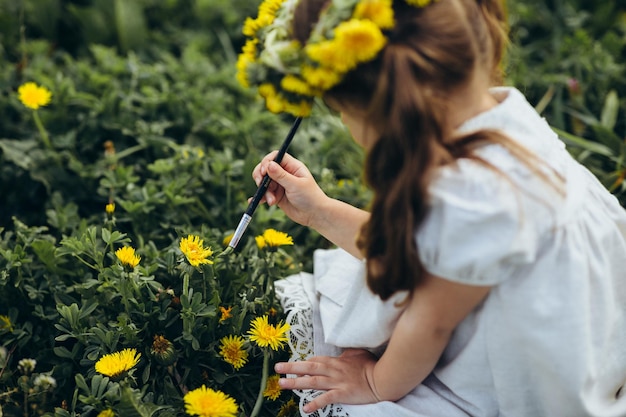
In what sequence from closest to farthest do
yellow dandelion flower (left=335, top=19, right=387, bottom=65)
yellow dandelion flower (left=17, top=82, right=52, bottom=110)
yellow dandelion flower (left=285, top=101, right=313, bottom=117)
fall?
yellow dandelion flower (left=335, top=19, right=387, bottom=65) → yellow dandelion flower (left=285, top=101, right=313, bottom=117) → yellow dandelion flower (left=17, top=82, right=52, bottom=110)

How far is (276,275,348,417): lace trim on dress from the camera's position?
1233mm

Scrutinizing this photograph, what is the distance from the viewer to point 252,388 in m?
1.33

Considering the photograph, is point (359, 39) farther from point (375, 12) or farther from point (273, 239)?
point (273, 239)

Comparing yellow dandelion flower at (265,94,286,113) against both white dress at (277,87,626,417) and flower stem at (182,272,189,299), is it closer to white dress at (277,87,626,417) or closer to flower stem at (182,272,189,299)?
white dress at (277,87,626,417)

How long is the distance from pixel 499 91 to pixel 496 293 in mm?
359

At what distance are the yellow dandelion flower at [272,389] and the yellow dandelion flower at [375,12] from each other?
730mm

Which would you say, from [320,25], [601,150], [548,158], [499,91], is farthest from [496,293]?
[601,150]

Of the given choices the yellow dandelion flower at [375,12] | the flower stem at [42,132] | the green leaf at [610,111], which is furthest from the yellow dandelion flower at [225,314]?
the green leaf at [610,111]

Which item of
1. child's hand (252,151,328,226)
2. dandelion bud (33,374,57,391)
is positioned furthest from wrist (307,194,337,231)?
dandelion bud (33,374,57,391)

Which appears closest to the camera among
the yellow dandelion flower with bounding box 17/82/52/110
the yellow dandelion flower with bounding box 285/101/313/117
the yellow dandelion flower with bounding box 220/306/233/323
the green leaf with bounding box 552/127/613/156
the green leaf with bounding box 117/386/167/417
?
the yellow dandelion flower with bounding box 285/101/313/117

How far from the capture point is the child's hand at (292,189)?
1.27 metres

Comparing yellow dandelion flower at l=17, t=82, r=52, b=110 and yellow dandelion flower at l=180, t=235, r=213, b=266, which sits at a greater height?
yellow dandelion flower at l=17, t=82, r=52, b=110

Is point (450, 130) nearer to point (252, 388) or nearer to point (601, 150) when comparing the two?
point (252, 388)

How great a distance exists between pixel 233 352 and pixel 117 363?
0.22m
